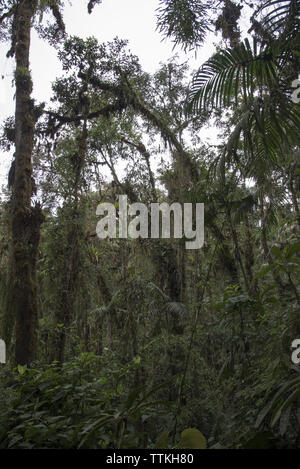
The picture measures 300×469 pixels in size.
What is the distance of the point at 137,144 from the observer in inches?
365

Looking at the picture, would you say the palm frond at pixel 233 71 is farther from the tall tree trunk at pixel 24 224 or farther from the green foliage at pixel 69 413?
the tall tree trunk at pixel 24 224

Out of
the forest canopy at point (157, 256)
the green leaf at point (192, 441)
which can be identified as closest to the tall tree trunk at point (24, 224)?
the forest canopy at point (157, 256)

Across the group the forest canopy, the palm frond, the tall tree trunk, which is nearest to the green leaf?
the forest canopy

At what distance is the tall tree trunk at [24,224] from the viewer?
5301 millimetres

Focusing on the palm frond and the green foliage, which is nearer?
the green foliage

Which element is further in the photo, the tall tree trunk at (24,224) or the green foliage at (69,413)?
the tall tree trunk at (24,224)

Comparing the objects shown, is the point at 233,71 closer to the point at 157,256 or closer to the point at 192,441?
the point at 192,441

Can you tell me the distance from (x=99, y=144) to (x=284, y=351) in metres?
7.32

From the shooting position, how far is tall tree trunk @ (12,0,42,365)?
5.30 m

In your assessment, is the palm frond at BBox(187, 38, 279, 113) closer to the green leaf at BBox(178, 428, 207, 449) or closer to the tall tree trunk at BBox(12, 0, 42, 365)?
the green leaf at BBox(178, 428, 207, 449)

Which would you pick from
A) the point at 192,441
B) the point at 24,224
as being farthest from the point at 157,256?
the point at 192,441

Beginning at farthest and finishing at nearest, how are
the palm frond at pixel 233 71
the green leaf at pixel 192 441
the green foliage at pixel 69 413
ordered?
the palm frond at pixel 233 71 < the green foliage at pixel 69 413 < the green leaf at pixel 192 441

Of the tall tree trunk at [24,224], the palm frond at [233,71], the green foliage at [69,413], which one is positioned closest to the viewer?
the green foliage at [69,413]
